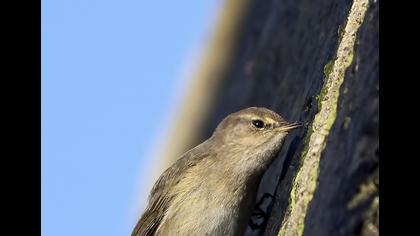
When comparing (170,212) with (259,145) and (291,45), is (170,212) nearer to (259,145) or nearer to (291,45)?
(259,145)

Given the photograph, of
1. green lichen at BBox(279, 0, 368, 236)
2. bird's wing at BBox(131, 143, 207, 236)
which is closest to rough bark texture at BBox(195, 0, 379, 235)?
green lichen at BBox(279, 0, 368, 236)

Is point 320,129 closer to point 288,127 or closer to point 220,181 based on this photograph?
point 288,127

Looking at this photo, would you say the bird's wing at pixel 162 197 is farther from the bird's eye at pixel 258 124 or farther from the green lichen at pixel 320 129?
the green lichen at pixel 320 129

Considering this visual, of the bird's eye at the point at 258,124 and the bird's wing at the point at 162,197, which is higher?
the bird's eye at the point at 258,124

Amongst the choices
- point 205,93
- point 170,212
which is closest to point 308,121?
point 170,212

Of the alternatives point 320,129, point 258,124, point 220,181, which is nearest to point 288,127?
point 258,124

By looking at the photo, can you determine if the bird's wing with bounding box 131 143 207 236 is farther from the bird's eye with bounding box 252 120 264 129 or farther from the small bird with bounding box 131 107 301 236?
the bird's eye with bounding box 252 120 264 129

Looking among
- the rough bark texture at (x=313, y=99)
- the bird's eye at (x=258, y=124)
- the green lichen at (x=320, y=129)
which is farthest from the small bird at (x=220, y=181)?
the green lichen at (x=320, y=129)
